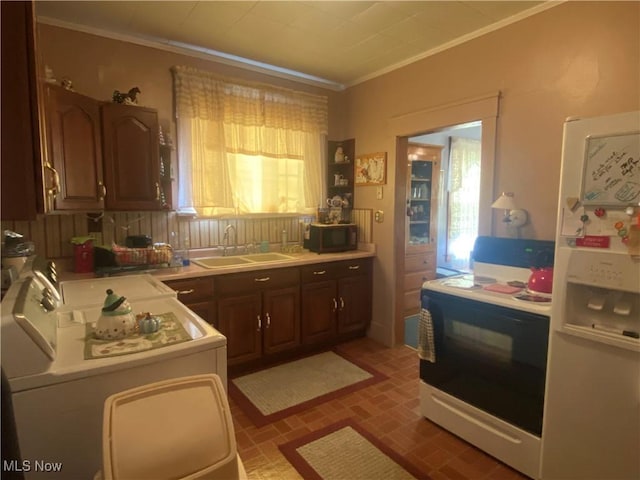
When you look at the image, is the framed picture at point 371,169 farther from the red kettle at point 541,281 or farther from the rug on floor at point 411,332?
the red kettle at point 541,281

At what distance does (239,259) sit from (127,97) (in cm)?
153

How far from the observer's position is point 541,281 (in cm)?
204

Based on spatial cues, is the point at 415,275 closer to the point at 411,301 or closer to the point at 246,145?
the point at 411,301

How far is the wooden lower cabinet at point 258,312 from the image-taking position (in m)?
2.84

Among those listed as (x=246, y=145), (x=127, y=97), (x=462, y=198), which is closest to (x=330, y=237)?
(x=246, y=145)

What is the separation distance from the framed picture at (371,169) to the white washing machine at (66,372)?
252 cm

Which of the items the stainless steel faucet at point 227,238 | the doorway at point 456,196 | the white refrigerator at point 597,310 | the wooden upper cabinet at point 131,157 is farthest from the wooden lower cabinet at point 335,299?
the white refrigerator at point 597,310

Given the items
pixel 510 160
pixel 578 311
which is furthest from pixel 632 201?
pixel 510 160

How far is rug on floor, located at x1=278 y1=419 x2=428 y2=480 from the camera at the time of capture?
192 centimetres

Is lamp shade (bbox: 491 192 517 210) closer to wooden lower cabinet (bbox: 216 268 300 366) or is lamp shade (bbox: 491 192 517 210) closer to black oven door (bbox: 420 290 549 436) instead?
black oven door (bbox: 420 290 549 436)

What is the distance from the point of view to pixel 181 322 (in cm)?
159

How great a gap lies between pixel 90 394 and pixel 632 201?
83.0 inches

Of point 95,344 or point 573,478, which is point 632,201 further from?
point 95,344

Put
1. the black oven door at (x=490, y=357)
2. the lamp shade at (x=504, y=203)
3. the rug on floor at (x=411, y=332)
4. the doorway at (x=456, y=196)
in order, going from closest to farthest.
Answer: the black oven door at (x=490, y=357) → the lamp shade at (x=504, y=203) → the rug on floor at (x=411, y=332) → the doorway at (x=456, y=196)
